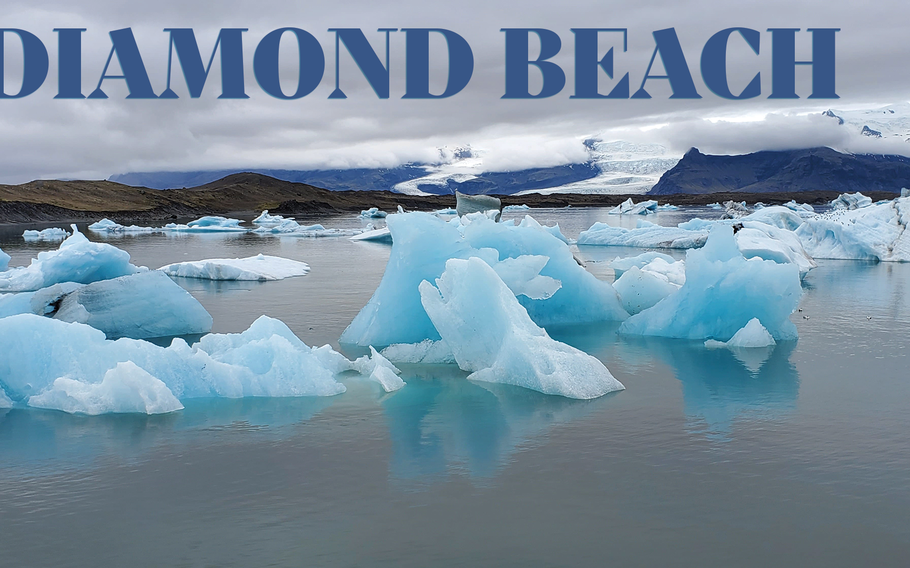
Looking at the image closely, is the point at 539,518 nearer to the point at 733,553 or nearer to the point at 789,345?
the point at 733,553

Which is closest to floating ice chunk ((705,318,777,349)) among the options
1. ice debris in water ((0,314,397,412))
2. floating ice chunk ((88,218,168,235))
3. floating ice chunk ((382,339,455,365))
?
floating ice chunk ((382,339,455,365))

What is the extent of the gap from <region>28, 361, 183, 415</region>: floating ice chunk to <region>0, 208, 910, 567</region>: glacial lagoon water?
0.14 m

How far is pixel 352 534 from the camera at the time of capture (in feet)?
14.1

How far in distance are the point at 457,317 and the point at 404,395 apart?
1.09 metres

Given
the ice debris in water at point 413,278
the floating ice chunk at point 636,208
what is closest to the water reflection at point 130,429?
the ice debris in water at point 413,278

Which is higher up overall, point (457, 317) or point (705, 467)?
point (457, 317)

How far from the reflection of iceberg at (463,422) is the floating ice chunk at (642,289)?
14.8 ft

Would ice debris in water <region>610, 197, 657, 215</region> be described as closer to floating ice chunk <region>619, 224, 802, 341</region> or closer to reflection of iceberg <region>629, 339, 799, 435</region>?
floating ice chunk <region>619, 224, 802, 341</region>

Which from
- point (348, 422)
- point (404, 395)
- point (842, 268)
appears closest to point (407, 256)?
point (404, 395)

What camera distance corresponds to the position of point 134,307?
10.1 m

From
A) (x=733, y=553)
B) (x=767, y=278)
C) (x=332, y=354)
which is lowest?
(x=733, y=553)

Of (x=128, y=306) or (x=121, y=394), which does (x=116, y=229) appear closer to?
(x=128, y=306)

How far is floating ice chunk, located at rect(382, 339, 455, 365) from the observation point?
8.51m

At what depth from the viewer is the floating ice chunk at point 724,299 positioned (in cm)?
945
